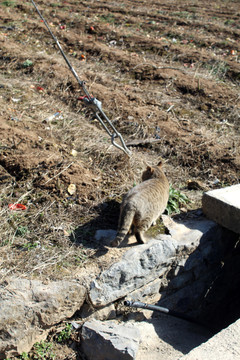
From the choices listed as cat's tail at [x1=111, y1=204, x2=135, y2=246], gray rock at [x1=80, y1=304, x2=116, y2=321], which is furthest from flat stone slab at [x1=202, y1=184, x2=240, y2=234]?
gray rock at [x1=80, y1=304, x2=116, y2=321]

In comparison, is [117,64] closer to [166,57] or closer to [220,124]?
[166,57]

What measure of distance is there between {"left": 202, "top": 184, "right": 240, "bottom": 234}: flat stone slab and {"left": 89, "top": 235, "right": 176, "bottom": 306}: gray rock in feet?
2.49

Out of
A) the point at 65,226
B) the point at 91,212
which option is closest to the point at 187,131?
the point at 91,212

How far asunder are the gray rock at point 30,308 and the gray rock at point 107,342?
0.26 metres

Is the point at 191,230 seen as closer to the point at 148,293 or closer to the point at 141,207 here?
the point at 148,293

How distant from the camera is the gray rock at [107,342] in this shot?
3135 mm

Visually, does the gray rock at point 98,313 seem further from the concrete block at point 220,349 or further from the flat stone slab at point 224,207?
the flat stone slab at point 224,207

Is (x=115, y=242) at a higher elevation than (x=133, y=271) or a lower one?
higher

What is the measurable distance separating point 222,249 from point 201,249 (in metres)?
0.55

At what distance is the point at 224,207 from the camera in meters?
4.29

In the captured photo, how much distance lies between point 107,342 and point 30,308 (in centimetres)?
74

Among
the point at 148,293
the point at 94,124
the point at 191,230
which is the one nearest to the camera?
the point at 148,293

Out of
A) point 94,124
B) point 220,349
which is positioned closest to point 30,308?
point 220,349

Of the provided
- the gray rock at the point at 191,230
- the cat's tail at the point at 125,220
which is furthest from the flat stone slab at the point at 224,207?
the cat's tail at the point at 125,220
